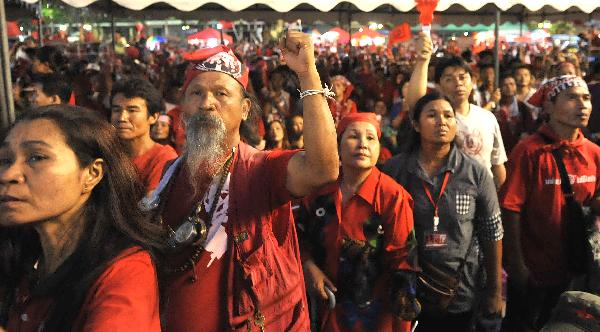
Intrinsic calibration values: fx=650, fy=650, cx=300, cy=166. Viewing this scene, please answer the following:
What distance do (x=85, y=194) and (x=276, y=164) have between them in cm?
68

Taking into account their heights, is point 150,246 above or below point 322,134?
below

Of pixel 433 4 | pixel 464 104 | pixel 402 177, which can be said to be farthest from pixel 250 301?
pixel 433 4

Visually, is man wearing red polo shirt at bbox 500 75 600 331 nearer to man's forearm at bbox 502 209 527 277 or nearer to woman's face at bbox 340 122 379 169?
man's forearm at bbox 502 209 527 277

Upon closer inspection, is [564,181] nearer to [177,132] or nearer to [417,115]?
[417,115]

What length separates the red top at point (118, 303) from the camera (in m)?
1.47

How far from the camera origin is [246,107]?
8.66 ft

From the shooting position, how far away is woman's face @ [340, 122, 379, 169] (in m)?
3.25

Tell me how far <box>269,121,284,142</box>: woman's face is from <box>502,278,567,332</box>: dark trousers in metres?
2.25

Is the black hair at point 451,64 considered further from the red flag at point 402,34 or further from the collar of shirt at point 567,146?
the red flag at point 402,34

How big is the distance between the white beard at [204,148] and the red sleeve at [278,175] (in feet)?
0.68

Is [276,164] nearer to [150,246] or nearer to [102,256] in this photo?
[150,246]

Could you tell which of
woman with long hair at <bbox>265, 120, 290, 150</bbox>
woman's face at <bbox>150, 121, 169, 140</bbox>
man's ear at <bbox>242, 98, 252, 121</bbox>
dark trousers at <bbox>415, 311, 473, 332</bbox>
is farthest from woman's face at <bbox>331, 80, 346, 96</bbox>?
man's ear at <bbox>242, 98, 252, 121</bbox>

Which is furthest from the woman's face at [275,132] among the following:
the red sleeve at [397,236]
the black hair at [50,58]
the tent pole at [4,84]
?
the black hair at [50,58]

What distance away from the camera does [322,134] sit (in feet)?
6.39
